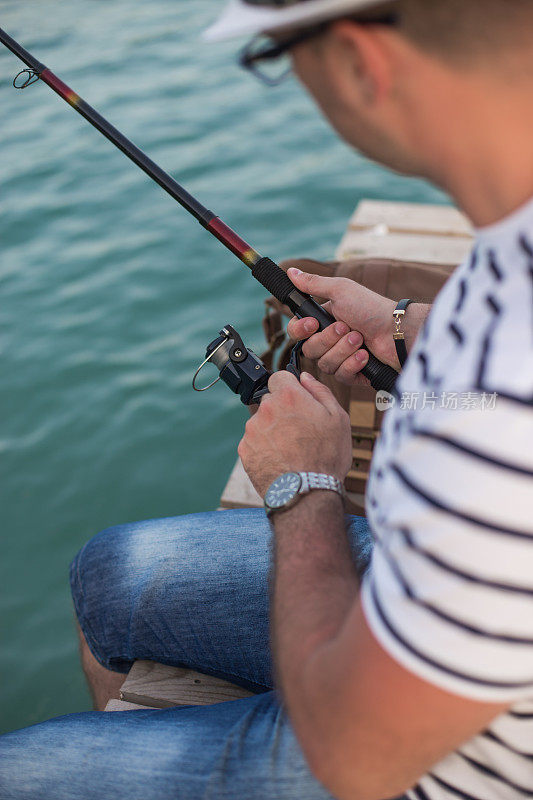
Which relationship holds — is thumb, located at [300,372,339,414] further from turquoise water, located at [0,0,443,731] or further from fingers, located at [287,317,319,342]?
turquoise water, located at [0,0,443,731]

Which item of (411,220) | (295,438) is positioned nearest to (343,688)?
(295,438)

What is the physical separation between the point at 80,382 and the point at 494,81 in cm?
335

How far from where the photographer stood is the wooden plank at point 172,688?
5.07 ft

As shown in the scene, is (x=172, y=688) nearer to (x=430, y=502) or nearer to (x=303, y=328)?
(x=303, y=328)

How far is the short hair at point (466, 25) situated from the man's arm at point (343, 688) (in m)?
0.53

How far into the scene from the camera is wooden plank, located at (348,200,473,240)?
11.3 feet

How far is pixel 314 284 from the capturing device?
1.69 m

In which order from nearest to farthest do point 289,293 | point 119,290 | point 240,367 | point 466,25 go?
point 466,25, point 240,367, point 289,293, point 119,290

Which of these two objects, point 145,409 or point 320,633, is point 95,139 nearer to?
point 145,409

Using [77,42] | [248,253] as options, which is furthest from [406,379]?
[77,42]

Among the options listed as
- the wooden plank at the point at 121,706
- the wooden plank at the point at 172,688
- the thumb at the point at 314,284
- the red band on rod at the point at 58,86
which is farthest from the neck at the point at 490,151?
the red band on rod at the point at 58,86

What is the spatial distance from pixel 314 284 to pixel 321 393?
52 centimetres

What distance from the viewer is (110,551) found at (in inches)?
64.7

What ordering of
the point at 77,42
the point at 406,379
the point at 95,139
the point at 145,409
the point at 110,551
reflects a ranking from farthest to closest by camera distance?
the point at 77,42 → the point at 95,139 → the point at 145,409 → the point at 110,551 → the point at 406,379
